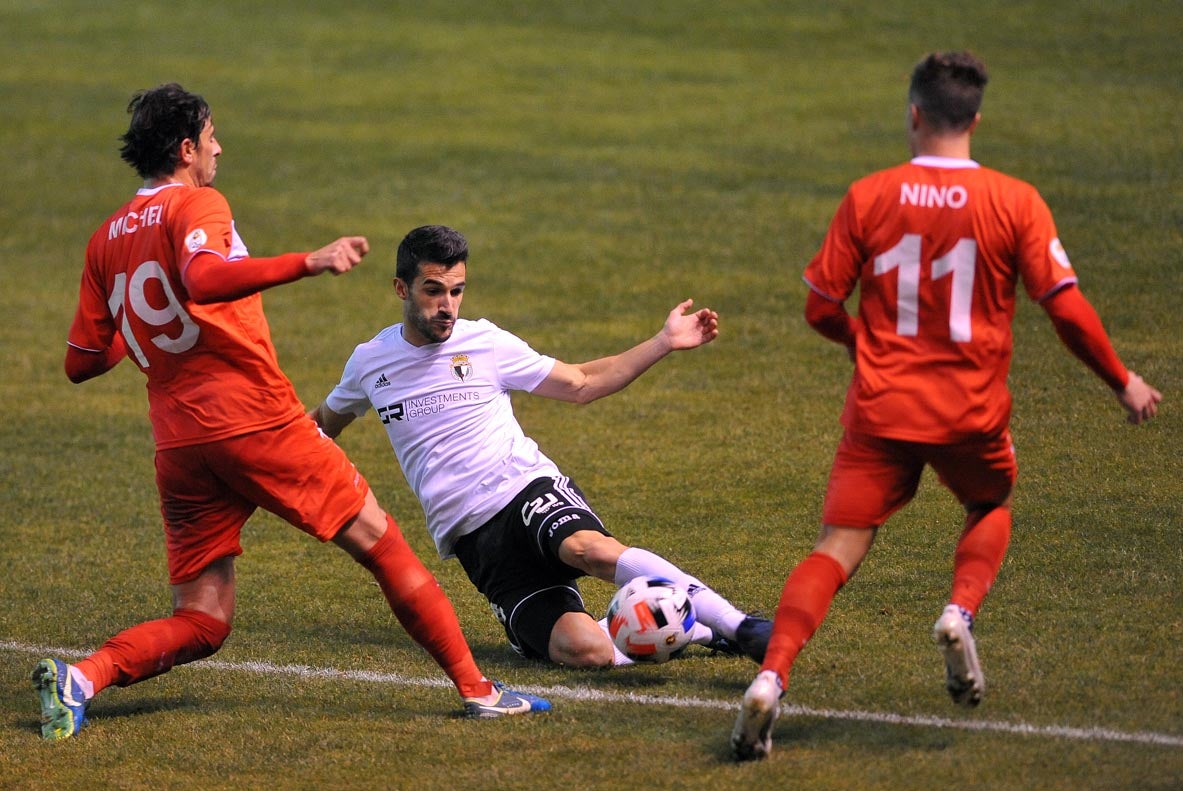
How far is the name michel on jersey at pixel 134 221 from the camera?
5.51 m

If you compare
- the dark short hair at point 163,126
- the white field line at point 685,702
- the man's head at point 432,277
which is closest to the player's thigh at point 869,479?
the white field line at point 685,702

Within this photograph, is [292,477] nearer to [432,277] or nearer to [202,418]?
[202,418]

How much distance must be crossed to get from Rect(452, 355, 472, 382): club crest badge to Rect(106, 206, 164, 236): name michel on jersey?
1626 millimetres

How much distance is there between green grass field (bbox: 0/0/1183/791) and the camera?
17.7 feet

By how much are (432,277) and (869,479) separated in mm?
2164

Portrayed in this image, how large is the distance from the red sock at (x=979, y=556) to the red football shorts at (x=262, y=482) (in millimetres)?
2210

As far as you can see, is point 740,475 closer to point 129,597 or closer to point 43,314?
point 129,597

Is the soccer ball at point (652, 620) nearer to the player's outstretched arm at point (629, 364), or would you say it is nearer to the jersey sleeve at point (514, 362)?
the player's outstretched arm at point (629, 364)

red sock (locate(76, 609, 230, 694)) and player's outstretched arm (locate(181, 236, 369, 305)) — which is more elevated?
player's outstretched arm (locate(181, 236, 369, 305))

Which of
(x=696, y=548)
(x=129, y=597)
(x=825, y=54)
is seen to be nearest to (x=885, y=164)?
(x=825, y=54)

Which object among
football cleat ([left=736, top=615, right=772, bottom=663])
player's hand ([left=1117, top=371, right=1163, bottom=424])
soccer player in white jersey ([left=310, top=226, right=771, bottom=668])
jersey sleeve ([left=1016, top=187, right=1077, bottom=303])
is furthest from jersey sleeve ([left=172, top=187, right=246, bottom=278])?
player's hand ([left=1117, top=371, right=1163, bottom=424])

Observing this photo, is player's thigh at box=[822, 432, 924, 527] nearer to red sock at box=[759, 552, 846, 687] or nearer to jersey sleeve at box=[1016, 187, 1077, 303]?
red sock at box=[759, 552, 846, 687]

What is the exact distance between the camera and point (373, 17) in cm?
2802

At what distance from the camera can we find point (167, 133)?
5633 mm
